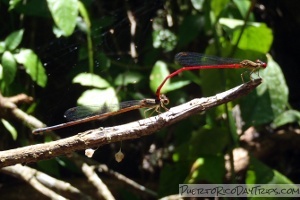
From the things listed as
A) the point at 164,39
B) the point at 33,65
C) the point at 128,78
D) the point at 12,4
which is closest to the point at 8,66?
the point at 33,65

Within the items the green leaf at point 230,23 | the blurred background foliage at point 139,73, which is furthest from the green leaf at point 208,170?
the green leaf at point 230,23

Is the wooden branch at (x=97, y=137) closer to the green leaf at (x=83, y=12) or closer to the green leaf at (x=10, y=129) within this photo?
the green leaf at (x=10, y=129)

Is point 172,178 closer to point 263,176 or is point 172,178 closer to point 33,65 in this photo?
point 263,176

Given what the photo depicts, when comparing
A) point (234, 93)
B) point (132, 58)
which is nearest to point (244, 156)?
point (132, 58)

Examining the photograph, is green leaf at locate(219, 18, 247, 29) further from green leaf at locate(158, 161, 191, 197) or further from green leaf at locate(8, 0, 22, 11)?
green leaf at locate(8, 0, 22, 11)

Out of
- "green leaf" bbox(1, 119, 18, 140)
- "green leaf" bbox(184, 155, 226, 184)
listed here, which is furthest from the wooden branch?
"green leaf" bbox(184, 155, 226, 184)

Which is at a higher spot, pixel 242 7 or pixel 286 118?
pixel 242 7

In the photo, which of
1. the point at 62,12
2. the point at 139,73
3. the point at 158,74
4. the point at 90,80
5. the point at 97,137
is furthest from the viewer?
the point at 139,73
